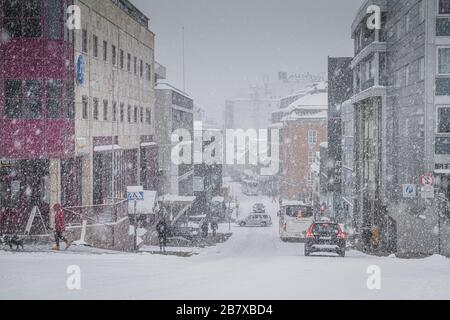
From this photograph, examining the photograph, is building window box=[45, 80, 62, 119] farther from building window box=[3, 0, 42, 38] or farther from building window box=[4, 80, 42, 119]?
building window box=[3, 0, 42, 38]

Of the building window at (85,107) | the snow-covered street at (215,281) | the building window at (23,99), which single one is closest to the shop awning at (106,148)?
the building window at (85,107)

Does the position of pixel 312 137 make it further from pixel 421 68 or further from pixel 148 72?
pixel 421 68

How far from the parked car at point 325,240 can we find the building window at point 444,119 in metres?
11.9

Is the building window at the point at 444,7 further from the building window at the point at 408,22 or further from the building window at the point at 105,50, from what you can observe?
the building window at the point at 105,50

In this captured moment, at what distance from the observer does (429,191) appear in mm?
22781

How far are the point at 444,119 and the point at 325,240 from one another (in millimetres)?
12523

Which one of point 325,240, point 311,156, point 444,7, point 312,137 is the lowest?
point 325,240

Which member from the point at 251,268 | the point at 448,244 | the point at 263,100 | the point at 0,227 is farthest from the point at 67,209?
the point at 263,100

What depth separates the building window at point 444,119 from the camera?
30844 millimetres

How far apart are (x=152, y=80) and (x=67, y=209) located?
25413 millimetres

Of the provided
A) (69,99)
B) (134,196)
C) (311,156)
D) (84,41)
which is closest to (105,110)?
(84,41)

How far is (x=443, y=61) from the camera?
3056 cm

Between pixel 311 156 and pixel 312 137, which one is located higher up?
pixel 312 137

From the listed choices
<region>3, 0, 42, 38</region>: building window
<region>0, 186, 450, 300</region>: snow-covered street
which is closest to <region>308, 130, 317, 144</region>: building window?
<region>3, 0, 42, 38</region>: building window
